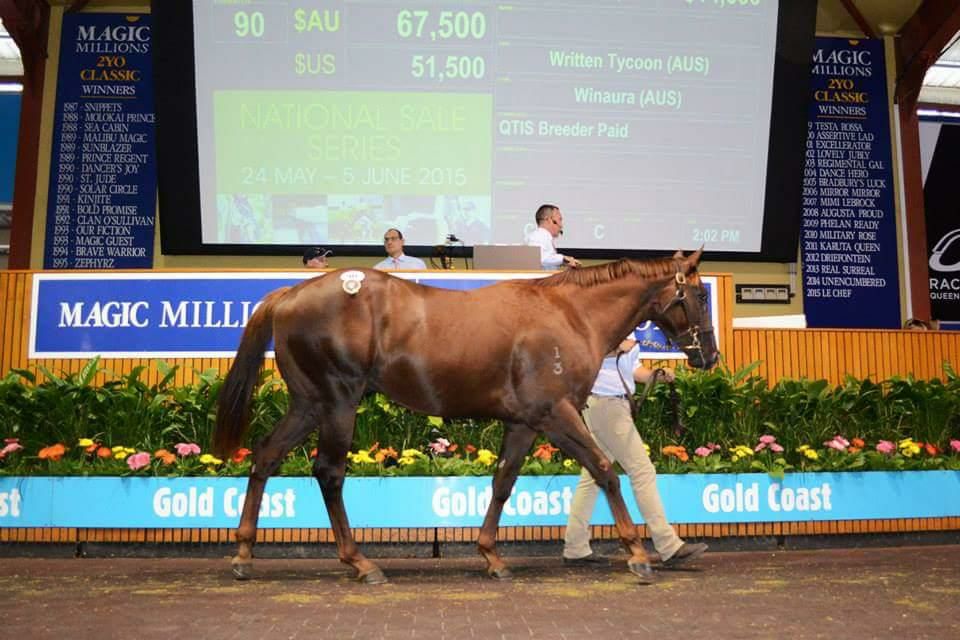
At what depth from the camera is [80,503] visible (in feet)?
23.7

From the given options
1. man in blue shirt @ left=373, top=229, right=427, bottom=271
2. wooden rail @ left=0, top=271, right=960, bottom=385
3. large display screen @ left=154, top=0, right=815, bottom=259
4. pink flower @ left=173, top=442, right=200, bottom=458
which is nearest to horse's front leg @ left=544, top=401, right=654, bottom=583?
pink flower @ left=173, top=442, right=200, bottom=458

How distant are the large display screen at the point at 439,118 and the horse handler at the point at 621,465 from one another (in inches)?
263

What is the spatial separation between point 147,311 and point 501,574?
4191 millimetres

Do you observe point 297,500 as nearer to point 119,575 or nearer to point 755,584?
point 119,575

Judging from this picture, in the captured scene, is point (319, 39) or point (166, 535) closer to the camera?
point (166, 535)

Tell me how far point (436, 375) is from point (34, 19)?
1252 cm

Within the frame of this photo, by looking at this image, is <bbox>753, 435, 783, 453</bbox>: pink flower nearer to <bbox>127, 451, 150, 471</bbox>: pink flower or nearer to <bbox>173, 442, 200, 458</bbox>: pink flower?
<bbox>173, 442, 200, 458</bbox>: pink flower

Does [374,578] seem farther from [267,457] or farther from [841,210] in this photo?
[841,210]

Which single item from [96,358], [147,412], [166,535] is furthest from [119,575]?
[96,358]

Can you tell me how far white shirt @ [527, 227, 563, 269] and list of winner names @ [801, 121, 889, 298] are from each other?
286 inches

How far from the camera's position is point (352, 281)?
6.05 metres

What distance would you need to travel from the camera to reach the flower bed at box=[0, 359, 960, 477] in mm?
7350

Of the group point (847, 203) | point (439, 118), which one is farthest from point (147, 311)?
point (847, 203)

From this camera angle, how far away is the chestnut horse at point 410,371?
5996mm
